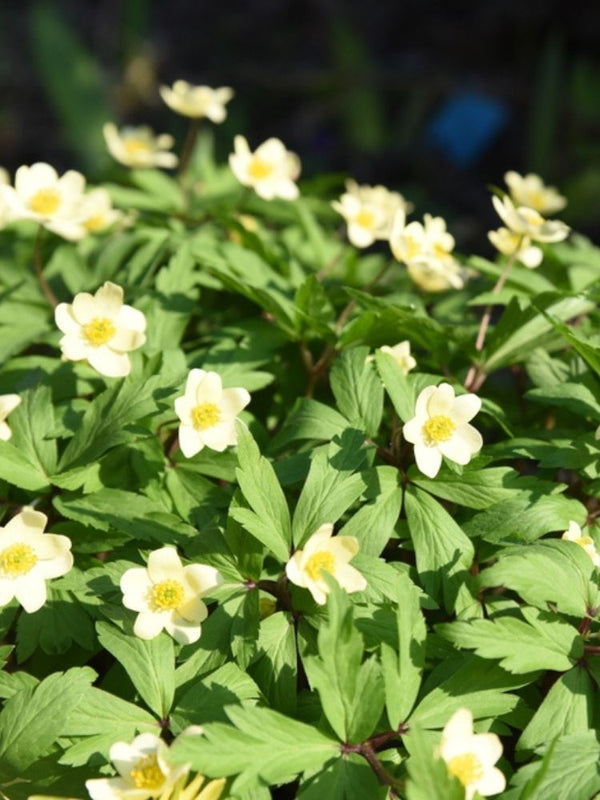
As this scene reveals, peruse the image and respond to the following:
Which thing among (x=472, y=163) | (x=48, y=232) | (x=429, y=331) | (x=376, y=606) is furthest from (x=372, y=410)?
(x=472, y=163)

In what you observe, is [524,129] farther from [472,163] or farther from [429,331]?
[429,331]

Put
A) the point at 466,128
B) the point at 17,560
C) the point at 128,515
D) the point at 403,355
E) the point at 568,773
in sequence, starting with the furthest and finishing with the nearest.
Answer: the point at 466,128 < the point at 403,355 < the point at 128,515 < the point at 17,560 < the point at 568,773

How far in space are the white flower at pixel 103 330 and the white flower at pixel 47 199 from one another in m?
0.36

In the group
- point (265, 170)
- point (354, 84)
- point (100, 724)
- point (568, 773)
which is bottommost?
point (354, 84)

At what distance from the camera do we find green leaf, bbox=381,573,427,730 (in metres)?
1.36

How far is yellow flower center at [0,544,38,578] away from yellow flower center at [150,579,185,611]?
222mm

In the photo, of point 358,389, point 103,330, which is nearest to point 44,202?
point 103,330

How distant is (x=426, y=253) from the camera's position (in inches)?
82.4

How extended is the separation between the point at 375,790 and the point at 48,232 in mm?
1747

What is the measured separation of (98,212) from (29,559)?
1084mm

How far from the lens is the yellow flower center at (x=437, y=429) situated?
5.20 feet

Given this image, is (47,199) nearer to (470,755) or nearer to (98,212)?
(98,212)

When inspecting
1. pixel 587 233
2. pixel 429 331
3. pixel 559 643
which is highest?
pixel 429 331

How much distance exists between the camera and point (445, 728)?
132 cm
